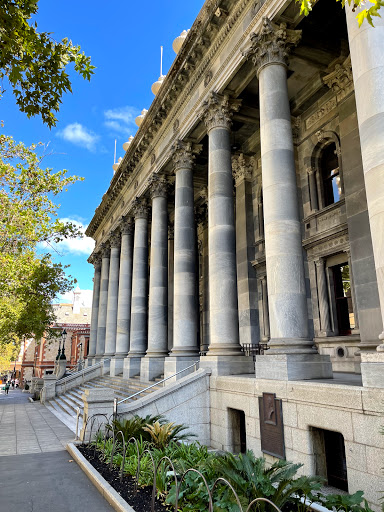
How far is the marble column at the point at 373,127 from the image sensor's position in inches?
289

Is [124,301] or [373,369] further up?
[124,301]

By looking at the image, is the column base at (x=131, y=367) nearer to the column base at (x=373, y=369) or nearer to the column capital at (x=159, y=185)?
the column capital at (x=159, y=185)

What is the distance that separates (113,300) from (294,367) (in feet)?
72.1

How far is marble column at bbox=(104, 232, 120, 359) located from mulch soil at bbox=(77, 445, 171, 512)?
62.9ft

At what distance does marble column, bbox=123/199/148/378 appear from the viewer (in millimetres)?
22891

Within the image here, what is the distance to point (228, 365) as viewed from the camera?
13.4 m

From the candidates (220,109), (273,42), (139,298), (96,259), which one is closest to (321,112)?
(220,109)

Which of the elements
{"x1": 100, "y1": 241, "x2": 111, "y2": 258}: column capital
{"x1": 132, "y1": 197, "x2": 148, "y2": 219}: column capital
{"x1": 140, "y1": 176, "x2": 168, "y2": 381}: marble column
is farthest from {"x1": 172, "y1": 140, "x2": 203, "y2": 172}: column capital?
{"x1": 100, "y1": 241, "x2": 111, "y2": 258}: column capital

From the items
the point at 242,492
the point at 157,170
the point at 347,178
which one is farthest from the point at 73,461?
the point at 157,170

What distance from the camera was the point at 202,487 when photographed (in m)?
6.73

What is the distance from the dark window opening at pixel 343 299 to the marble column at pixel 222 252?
4451 mm

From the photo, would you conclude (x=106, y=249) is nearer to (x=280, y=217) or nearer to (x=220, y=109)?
(x=220, y=109)

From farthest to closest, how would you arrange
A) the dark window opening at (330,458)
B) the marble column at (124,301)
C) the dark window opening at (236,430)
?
the marble column at (124,301), the dark window opening at (236,430), the dark window opening at (330,458)

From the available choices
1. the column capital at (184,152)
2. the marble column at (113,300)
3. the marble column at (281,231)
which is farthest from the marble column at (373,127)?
the marble column at (113,300)
